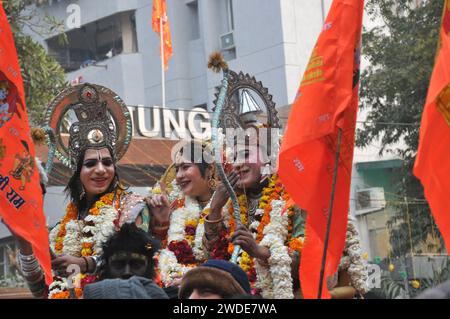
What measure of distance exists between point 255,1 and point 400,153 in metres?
5.01

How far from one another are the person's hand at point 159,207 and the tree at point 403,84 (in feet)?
28.9

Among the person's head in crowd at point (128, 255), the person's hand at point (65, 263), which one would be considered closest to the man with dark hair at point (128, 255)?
the person's head in crowd at point (128, 255)

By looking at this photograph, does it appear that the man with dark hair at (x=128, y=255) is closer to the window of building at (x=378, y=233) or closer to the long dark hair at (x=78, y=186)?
the long dark hair at (x=78, y=186)

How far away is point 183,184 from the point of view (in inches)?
301

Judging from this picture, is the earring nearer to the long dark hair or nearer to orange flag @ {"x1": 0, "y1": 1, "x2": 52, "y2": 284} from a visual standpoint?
the long dark hair

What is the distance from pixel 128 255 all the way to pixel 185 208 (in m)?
2.04

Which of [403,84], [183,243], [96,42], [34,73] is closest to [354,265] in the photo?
[183,243]

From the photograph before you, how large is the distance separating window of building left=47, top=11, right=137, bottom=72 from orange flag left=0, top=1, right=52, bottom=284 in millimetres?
18210

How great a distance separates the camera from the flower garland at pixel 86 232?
7082 millimetres

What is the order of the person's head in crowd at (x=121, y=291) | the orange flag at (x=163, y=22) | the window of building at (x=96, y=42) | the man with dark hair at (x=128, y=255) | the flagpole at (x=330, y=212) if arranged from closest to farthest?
the person's head in crowd at (x=121, y=291) < the flagpole at (x=330, y=212) < the man with dark hair at (x=128, y=255) < the orange flag at (x=163, y=22) < the window of building at (x=96, y=42)

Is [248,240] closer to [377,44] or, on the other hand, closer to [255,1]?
[377,44]

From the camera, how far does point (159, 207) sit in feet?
23.8

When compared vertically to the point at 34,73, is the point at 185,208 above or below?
below

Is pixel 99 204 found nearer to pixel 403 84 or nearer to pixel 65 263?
pixel 65 263
